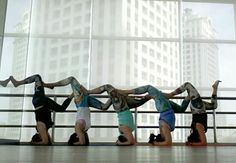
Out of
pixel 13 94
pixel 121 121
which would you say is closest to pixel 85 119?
pixel 121 121

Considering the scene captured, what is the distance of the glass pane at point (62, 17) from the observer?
638 centimetres

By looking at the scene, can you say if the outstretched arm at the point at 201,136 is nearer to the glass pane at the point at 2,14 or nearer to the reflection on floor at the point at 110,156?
the reflection on floor at the point at 110,156

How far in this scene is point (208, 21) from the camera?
269 inches

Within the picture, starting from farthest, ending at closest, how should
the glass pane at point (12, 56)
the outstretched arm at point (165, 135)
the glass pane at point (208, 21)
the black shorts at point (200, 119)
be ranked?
1. the glass pane at point (208, 21)
2. the glass pane at point (12, 56)
3. the black shorts at point (200, 119)
4. the outstretched arm at point (165, 135)

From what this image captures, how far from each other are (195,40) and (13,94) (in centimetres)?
447

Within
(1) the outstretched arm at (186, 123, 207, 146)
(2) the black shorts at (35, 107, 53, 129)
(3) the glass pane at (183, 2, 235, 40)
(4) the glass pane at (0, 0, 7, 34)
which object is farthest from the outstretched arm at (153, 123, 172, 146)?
(3) the glass pane at (183, 2, 235, 40)

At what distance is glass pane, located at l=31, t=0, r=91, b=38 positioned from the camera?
6.38 meters

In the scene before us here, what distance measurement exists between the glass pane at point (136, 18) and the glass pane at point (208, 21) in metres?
0.29

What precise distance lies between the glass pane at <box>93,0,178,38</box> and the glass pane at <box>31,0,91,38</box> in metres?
0.25

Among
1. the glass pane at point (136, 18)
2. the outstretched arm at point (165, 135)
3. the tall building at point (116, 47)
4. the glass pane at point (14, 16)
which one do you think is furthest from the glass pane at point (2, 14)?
the glass pane at point (136, 18)

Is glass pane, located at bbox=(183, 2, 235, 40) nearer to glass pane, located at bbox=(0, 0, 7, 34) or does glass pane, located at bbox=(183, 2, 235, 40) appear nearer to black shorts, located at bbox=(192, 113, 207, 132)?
black shorts, located at bbox=(192, 113, 207, 132)

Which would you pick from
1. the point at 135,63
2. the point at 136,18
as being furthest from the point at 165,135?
the point at 136,18

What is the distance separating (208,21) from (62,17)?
3.35m

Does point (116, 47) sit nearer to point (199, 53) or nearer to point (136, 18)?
point (136, 18)
